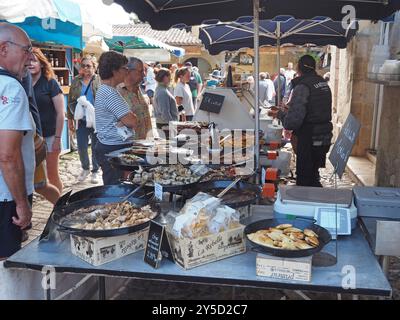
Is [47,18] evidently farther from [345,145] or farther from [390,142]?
[390,142]

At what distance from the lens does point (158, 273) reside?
1800mm

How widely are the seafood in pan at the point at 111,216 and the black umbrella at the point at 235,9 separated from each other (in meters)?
1.65

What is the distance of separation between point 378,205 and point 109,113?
2521 millimetres

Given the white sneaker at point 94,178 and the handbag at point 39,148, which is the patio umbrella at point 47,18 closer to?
the handbag at point 39,148

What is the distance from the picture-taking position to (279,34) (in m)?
7.20

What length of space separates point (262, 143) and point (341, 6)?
142 cm

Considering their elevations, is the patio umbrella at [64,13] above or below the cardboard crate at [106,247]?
above

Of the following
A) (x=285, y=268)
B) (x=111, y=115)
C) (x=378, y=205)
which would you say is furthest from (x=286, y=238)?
(x=111, y=115)

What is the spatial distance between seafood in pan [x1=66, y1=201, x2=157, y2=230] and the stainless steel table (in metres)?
0.15

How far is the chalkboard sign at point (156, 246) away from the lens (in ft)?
5.99

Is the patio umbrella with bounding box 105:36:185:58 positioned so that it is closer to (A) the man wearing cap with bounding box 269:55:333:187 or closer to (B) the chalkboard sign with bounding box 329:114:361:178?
(A) the man wearing cap with bounding box 269:55:333:187

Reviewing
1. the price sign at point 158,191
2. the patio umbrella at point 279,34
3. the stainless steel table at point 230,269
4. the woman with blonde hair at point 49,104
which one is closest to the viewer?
the stainless steel table at point 230,269

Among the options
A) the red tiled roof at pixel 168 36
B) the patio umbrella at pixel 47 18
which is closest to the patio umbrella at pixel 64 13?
the patio umbrella at pixel 47 18

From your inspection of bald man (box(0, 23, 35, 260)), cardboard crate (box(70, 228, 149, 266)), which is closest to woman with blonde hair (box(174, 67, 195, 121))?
bald man (box(0, 23, 35, 260))
